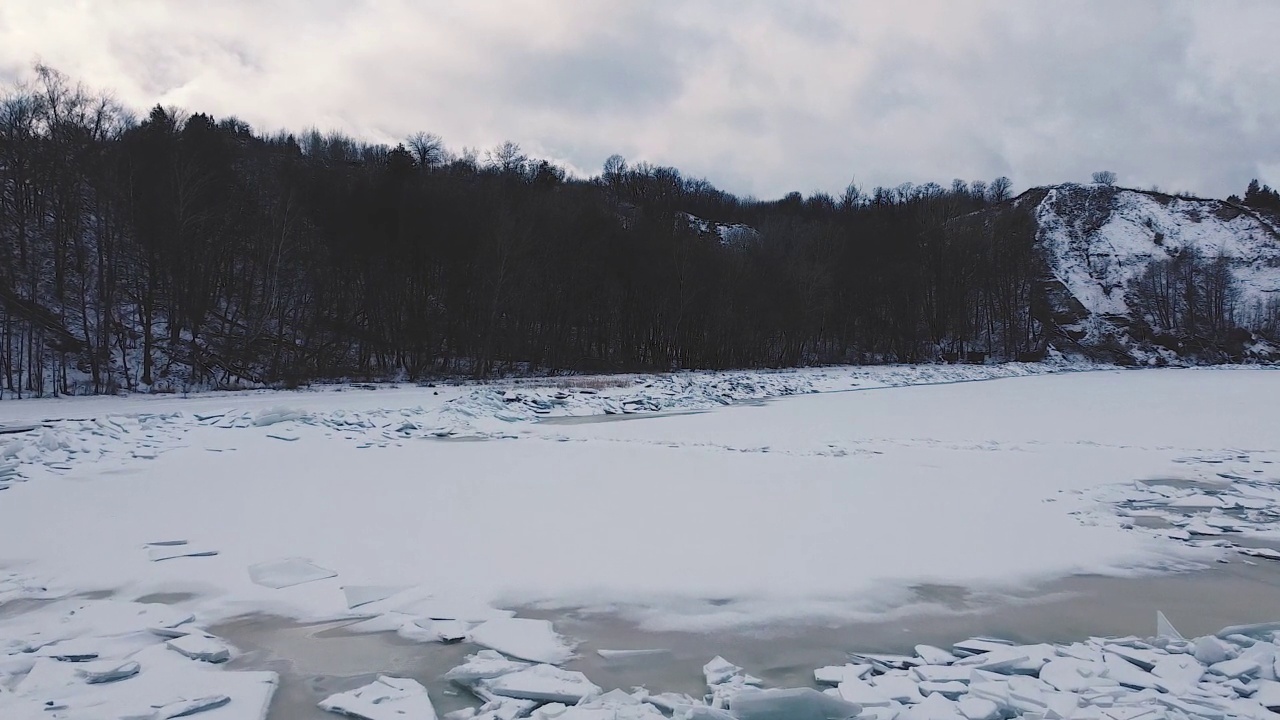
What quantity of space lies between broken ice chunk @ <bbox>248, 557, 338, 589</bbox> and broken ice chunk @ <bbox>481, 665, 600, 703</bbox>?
2.24m

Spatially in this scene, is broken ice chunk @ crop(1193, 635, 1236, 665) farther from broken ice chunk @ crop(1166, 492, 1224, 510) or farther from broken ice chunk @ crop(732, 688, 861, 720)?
broken ice chunk @ crop(1166, 492, 1224, 510)

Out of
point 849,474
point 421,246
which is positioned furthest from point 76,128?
point 849,474

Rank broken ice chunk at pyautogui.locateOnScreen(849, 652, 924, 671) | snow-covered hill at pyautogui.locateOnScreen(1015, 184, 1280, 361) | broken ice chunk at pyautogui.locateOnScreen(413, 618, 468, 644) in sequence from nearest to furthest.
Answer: broken ice chunk at pyautogui.locateOnScreen(849, 652, 924, 671) → broken ice chunk at pyautogui.locateOnScreen(413, 618, 468, 644) → snow-covered hill at pyautogui.locateOnScreen(1015, 184, 1280, 361)

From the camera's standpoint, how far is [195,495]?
7762 millimetres

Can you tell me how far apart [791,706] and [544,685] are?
1.19 m

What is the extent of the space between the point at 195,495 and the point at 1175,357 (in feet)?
237

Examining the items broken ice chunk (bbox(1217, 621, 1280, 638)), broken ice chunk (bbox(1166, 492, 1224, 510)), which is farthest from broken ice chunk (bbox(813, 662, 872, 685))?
broken ice chunk (bbox(1166, 492, 1224, 510))

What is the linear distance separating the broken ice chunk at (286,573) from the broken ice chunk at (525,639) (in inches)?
65.4

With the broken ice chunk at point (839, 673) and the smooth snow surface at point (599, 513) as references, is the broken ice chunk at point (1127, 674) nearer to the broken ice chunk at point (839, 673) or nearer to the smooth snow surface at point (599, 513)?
the broken ice chunk at point (839, 673)

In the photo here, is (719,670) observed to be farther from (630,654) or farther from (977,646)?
(977,646)

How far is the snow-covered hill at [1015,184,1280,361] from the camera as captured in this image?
2478 inches

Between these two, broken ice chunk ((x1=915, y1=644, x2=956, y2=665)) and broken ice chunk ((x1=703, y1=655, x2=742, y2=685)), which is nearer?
broken ice chunk ((x1=703, y1=655, x2=742, y2=685))

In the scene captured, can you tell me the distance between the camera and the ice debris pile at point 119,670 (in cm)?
316

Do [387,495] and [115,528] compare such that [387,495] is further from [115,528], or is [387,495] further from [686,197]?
[686,197]
